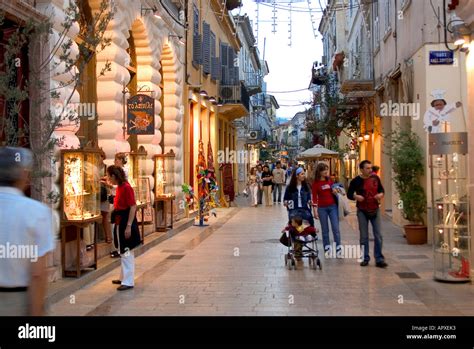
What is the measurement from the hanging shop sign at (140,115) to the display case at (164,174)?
8.31ft

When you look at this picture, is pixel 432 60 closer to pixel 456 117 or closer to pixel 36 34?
pixel 456 117

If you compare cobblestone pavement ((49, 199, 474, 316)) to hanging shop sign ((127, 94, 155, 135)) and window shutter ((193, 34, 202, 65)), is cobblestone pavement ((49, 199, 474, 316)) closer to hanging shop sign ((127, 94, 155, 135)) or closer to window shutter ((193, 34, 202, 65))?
hanging shop sign ((127, 94, 155, 135))

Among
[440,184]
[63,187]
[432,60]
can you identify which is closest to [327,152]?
[432,60]

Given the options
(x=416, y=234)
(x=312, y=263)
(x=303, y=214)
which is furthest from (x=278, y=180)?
(x=312, y=263)

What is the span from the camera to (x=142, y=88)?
1519cm

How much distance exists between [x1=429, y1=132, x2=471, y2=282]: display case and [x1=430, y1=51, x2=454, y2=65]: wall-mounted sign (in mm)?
3406

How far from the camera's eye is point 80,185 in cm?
957

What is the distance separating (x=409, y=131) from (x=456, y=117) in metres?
1.94

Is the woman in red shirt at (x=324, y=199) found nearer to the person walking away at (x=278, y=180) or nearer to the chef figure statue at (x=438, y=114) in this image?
the chef figure statue at (x=438, y=114)

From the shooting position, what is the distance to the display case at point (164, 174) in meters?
15.7

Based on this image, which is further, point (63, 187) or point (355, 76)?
point (355, 76)

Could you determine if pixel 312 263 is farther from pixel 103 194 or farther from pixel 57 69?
pixel 57 69

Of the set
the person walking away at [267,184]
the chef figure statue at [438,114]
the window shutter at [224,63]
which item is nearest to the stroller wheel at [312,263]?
the chef figure statue at [438,114]

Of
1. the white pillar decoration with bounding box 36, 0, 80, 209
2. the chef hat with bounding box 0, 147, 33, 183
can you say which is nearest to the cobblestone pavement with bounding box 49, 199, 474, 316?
the white pillar decoration with bounding box 36, 0, 80, 209
